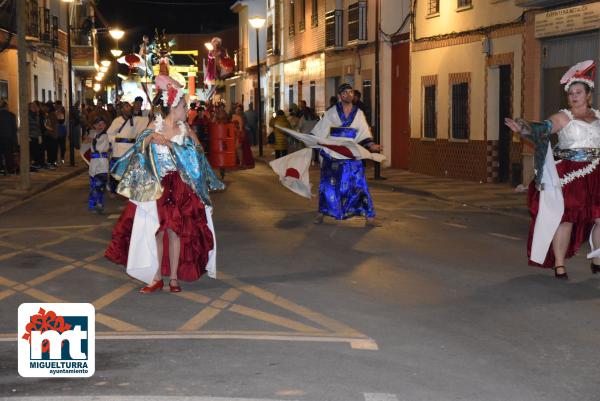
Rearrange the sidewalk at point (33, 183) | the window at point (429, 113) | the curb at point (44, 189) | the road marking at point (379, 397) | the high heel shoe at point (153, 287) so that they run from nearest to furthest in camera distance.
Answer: the road marking at point (379, 397)
the high heel shoe at point (153, 287)
the curb at point (44, 189)
the sidewalk at point (33, 183)
the window at point (429, 113)

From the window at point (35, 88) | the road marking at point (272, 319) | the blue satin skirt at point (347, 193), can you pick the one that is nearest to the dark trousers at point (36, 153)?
the window at point (35, 88)

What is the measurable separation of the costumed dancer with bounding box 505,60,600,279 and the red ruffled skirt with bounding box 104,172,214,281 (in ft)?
9.52

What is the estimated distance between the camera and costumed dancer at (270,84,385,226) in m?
14.0

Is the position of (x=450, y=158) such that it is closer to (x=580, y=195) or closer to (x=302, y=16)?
(x=580, y=195)

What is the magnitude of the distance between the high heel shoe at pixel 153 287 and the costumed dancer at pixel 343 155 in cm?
534

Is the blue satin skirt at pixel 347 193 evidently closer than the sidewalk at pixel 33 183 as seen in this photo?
Yes

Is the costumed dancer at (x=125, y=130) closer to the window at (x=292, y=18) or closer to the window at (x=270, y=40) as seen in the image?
the window at (x=292, y=18)

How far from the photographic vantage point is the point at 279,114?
3114cm

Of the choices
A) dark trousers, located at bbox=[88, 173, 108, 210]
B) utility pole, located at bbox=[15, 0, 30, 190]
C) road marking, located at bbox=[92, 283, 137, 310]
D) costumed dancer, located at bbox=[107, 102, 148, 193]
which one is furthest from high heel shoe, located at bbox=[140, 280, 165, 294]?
utility pole, located at bbox=[15, 0, 30, 190]

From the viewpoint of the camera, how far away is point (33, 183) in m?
22.5

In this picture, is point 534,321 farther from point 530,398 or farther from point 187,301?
point 187,301

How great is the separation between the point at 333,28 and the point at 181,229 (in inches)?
1049

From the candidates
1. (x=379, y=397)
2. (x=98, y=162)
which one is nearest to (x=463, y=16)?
(x=98, y=162)

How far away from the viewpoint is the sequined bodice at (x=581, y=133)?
967 cm
